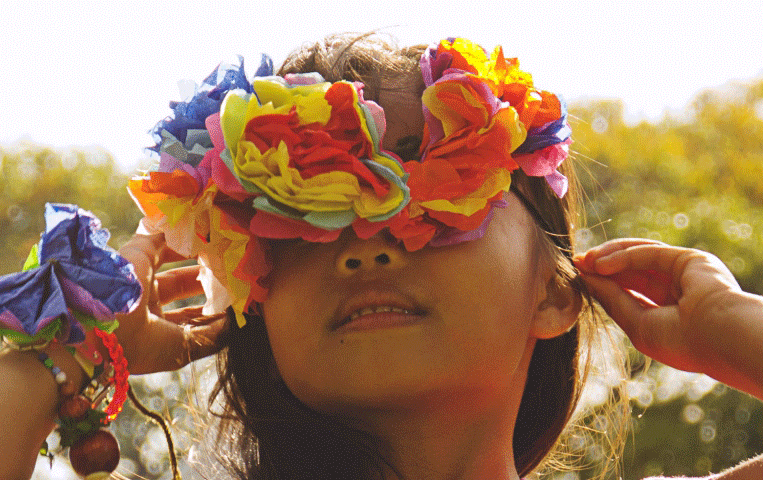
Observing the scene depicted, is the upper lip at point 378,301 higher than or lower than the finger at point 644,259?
higher

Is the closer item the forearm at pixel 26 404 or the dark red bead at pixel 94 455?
the forearm at pixel 26 404

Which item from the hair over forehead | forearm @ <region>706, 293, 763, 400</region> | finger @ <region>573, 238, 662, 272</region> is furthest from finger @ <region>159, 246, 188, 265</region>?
forearm @ <region>706, 293, 763, 400</region>

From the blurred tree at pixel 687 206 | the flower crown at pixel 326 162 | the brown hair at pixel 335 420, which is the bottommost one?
the blurred tree at pixel 687 206

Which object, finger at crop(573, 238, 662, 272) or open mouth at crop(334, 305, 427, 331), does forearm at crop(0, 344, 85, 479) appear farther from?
finger at crop(573, 238, 662, 272)

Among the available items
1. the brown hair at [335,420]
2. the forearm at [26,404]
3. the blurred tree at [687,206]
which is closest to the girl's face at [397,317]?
the brown hair at [335,420]

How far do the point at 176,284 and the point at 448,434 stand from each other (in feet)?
3.56

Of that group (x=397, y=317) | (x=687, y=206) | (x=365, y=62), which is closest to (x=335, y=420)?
(x=397, y=317)

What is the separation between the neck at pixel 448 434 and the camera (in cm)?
250

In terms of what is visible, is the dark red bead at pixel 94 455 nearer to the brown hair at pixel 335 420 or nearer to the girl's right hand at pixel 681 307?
the brown hair at pixel 335 420

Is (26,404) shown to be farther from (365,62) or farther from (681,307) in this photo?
(681,307)

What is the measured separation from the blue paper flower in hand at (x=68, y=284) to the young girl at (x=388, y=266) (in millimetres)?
127

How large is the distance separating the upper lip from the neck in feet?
0.91

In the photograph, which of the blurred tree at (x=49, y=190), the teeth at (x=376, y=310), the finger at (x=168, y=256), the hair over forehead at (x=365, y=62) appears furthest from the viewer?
the blurred tree at (x=49, y=190)

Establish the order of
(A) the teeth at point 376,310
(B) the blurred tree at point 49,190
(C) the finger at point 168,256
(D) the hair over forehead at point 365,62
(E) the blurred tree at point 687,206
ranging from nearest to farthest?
(A) the teeth at point 376,310, (D) the hair over forehead at point 365,62, (C) the finger at point 168,256, (E) the blurred tree at point 687,206, (B) the blurred tree at point 49,190
